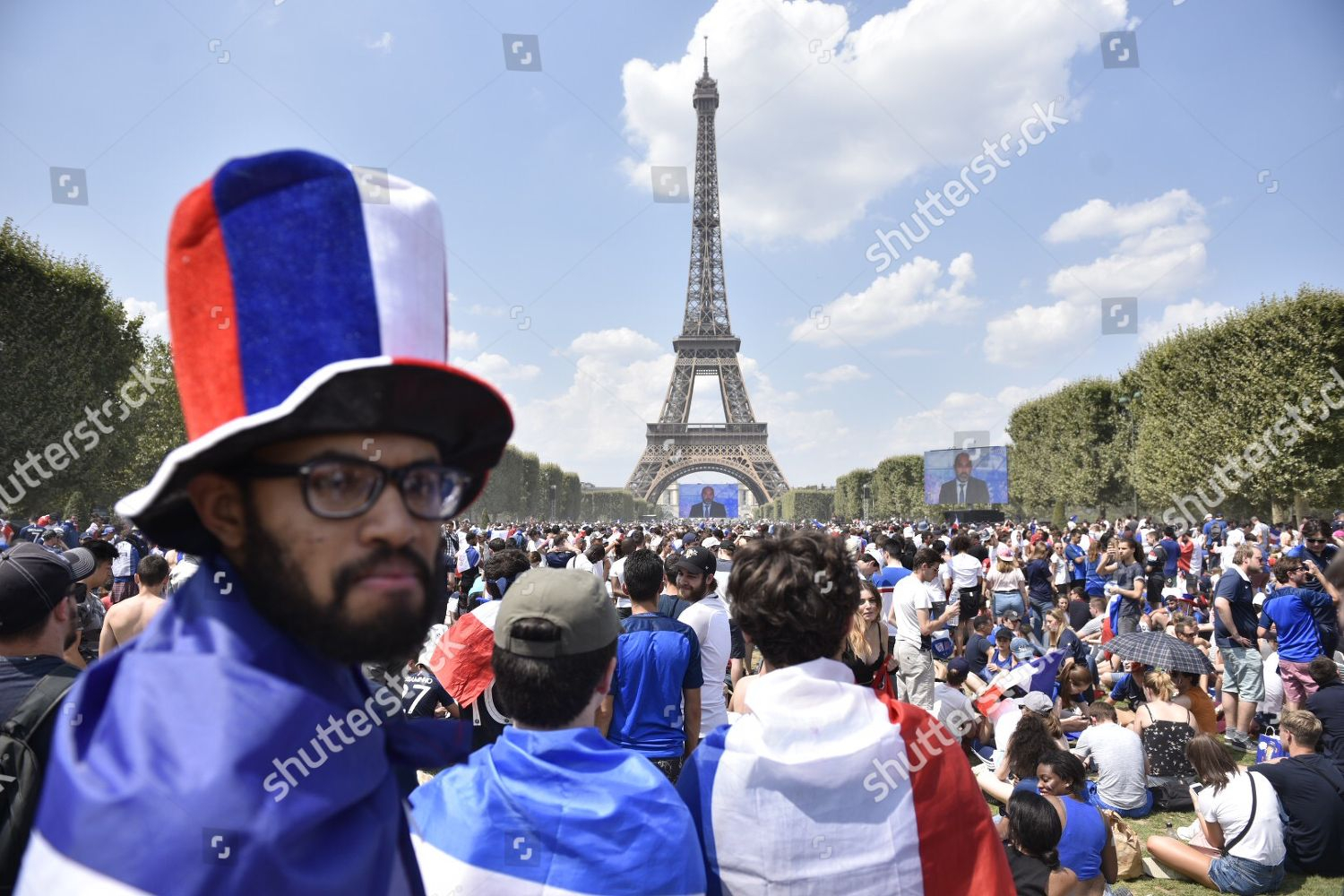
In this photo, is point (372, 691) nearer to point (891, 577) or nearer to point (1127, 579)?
point (891, 577)

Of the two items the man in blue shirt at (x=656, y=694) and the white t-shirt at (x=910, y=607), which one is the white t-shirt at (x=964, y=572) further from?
the man in blue shirt at (x=656, y=694)

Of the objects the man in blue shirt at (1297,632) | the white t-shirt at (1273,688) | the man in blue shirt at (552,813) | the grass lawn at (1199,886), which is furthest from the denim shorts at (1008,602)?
the man in blue shirt at (552,813)

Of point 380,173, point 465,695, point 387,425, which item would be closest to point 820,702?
point 387,425

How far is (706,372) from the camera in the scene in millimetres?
71188

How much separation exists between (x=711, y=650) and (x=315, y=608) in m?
4.83

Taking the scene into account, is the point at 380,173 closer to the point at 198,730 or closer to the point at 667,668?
the point at 198,730

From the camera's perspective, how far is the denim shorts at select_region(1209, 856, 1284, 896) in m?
5.66

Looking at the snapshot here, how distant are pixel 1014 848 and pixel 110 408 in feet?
87.2

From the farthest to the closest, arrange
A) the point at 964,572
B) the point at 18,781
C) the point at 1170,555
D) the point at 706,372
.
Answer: the point at 706,372 → the point at 1170,555 → the point at 964,572 → the point at 18,781

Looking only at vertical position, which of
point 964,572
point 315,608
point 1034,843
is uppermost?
point 315,608
